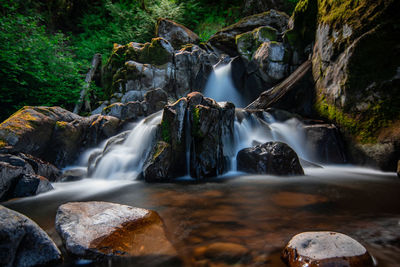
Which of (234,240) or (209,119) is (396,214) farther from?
(209,119)

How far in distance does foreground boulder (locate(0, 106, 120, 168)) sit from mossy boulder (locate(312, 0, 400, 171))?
8.25 m

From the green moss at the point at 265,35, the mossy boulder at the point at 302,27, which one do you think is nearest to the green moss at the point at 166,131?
the mossy boulder at the point at 302,27

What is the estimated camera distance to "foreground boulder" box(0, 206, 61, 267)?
1498 millimetres

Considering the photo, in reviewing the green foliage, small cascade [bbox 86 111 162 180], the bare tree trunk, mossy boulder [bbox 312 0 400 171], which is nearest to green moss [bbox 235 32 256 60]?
mossy boulder [bbox 312 0 400 171]

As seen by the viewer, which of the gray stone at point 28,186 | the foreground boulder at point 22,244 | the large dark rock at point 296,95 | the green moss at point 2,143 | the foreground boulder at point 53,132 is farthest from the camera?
the large dark rock at point 296,95

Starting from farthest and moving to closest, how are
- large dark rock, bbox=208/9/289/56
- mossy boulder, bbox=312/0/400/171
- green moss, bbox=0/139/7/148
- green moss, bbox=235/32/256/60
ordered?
1. large dark rock, bbox=208/9/289/56
2. green moss, bbox=235/32/256/60
3. mossy boulder, bbox=312/0/400/171
4. green moss, bbox=0/139/7/148

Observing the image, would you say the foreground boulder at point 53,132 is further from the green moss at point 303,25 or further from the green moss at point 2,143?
the green moss at point 303,25

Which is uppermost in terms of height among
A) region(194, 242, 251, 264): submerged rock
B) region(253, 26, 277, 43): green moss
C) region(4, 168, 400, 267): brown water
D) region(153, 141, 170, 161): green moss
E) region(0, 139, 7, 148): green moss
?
region(253, 26, 277, 43): green moss

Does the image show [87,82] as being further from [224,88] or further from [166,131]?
[166,131]

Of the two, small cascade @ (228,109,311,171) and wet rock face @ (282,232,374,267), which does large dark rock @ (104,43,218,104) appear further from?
wet rock face @ (282,232,374,267)

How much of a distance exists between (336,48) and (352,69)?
112 centimetres

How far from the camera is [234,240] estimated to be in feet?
6.92

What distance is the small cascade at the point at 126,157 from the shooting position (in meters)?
5.76

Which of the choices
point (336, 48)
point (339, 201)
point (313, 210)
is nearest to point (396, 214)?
point (339, 201)
